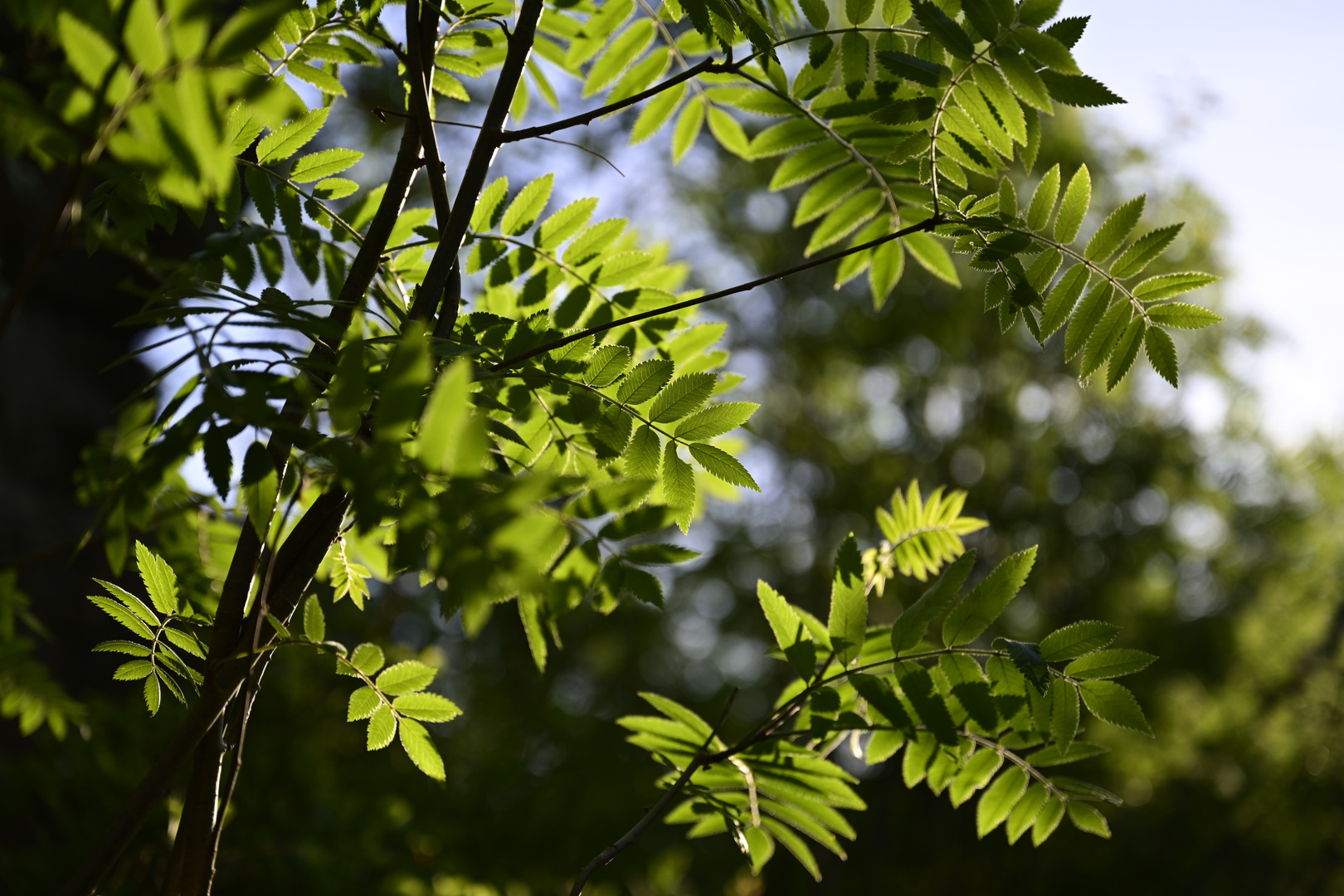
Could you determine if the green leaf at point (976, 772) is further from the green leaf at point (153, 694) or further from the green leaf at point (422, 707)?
the green leaf at point (153, 694)

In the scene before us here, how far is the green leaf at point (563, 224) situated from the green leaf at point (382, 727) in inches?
28.7

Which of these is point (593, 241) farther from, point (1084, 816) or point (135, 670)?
point (1084, 816)

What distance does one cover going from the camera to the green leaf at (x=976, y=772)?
1151 mm

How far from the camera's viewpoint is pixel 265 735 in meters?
4.57

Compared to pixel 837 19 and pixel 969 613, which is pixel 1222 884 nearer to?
pixel 837 19

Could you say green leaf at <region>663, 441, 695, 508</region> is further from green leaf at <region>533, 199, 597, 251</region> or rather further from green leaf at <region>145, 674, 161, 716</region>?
green leaf at <region>145, 674, 161, 716</region>

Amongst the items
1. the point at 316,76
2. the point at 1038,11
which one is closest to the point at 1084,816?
the point at 1038,11

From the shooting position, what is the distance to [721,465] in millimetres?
1089

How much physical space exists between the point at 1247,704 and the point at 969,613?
10.6m

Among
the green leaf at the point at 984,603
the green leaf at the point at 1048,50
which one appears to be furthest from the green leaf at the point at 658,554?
the green leaf at the point at 1048,50

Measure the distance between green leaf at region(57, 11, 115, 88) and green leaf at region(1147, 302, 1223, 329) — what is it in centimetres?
119

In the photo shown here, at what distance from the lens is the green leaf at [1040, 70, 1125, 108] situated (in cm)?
100

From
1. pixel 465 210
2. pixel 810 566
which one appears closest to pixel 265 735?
pixel 465 210

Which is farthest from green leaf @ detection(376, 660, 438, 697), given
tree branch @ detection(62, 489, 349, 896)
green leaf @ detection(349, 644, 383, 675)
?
tree branch @ detection(62, 489, 349, 896)
